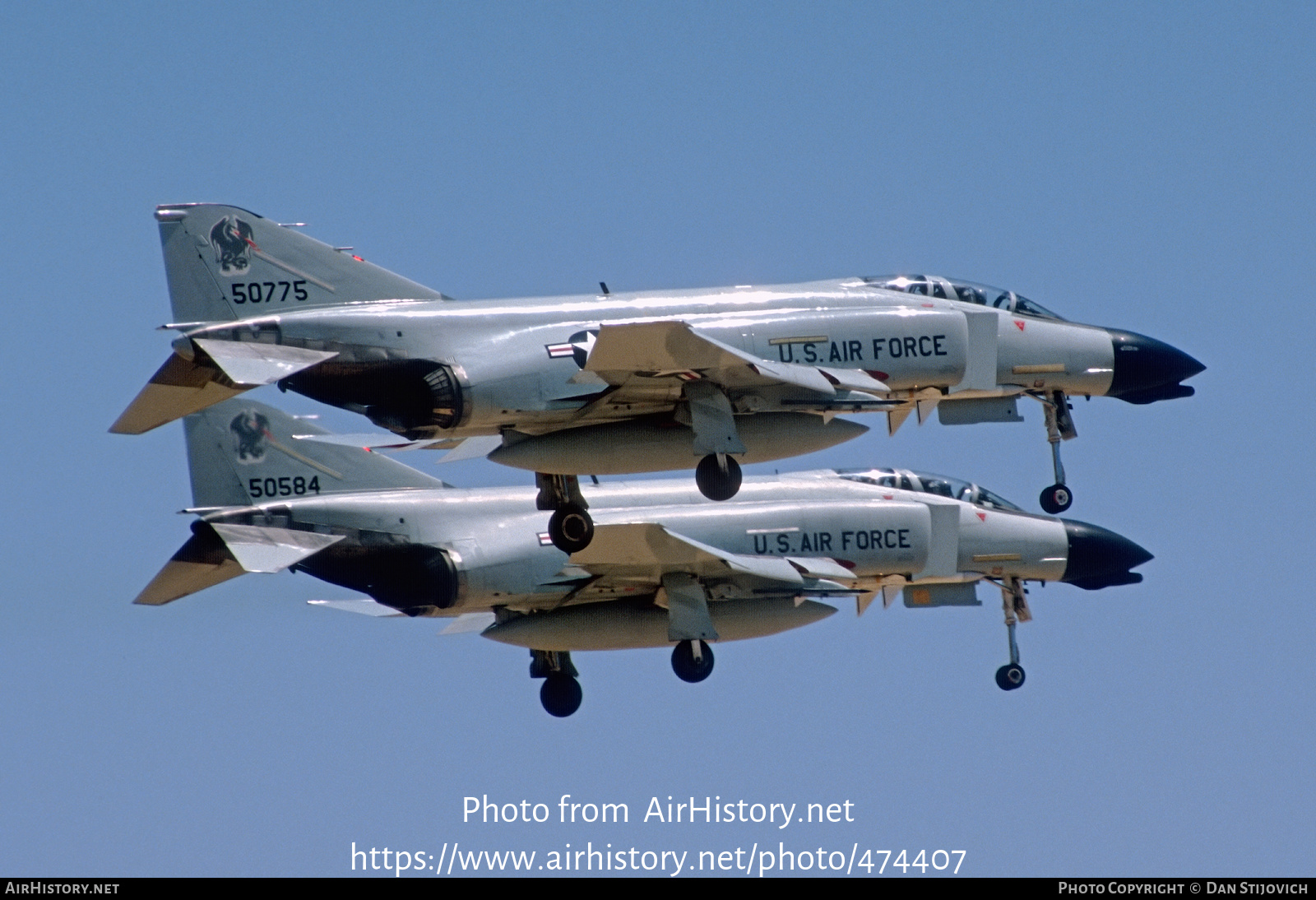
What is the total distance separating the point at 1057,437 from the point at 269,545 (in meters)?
10.3

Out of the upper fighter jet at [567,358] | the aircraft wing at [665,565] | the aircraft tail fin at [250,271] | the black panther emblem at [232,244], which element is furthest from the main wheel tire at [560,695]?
the black panther emblem at [232,244]

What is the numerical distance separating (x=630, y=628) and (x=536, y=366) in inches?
226

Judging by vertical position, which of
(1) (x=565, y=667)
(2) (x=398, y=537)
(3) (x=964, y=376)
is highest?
(3) (x=964, y=376)

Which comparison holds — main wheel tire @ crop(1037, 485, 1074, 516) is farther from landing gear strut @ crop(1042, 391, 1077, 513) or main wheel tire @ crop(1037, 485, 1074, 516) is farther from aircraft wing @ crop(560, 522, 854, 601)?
aircraft wing @ crop(560, 522, 854, 601)

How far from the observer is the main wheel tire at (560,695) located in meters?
31.8

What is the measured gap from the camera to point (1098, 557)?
3203 centimetres

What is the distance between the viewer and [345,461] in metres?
Answer: 31.0

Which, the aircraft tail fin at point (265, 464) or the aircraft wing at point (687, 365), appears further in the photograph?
the aircraft tail fin at point (265, 464)

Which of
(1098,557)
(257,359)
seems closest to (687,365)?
(257,359)

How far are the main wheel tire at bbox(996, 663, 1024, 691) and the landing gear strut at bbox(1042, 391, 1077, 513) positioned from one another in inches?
127

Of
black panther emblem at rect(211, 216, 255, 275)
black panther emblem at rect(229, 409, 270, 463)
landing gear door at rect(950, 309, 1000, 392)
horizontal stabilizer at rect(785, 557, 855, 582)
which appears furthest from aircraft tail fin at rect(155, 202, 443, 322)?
landing gear door at rect(950, 309, 1000, 392)

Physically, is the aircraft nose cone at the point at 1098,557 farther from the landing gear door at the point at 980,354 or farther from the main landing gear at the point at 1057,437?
the landing gear door at the point at 980,354
